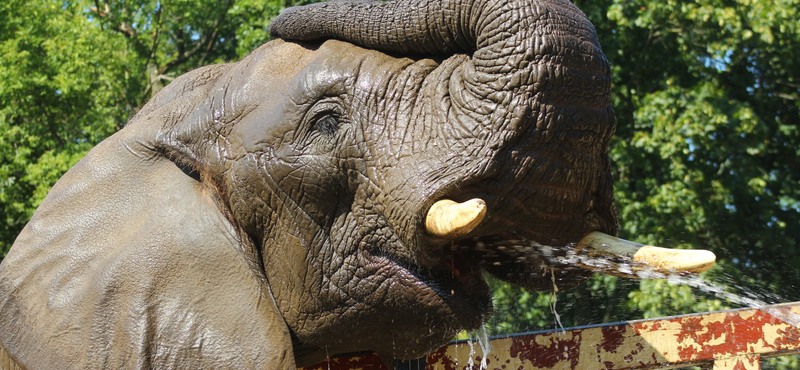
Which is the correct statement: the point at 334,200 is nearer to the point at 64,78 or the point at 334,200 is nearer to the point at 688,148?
the point at 688,148

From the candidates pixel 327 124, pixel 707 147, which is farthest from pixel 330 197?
pixel 707 147

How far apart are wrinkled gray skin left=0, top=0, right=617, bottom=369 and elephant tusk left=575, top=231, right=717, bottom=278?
2.2 inches

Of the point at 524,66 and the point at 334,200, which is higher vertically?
the point at 524,66

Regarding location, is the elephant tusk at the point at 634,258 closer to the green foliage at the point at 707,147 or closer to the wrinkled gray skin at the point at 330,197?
the wrinkled gray skin at the point at 330,197

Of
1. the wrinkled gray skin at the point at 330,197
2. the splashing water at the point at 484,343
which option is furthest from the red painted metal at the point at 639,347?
the wrinkled gray skin at the point at 330,197

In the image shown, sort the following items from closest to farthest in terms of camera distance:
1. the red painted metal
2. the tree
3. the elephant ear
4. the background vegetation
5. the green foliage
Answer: the elephant ear, the red painted metal, the background vegetation, the green foliage, the tree

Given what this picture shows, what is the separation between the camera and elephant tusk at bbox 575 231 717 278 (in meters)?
2.04

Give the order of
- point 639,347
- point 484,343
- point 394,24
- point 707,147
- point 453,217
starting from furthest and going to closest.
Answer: point 707,147 → point 639,347 → point 484,343 → point 394,24 → point 453,217

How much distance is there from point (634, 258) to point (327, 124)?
878mm

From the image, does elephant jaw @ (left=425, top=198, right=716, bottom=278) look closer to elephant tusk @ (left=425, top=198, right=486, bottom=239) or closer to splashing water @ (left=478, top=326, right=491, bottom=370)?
elephant tusk @ (left=425, top=198, right=486, bottom=239)

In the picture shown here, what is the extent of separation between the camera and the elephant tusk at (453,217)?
1.99 meters

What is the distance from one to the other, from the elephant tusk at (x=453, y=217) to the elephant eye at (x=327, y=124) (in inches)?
16.6

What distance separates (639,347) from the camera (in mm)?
3125

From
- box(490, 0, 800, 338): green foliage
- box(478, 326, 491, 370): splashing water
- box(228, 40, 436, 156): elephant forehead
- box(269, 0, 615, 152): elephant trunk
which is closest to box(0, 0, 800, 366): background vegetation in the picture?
box(490, 0, 800, 338): green foliage
